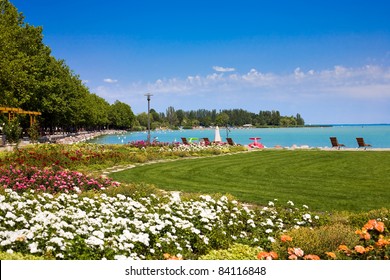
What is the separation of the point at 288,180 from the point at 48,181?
317 inches

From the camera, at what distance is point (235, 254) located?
569 centimetres

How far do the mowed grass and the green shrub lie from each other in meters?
3.99

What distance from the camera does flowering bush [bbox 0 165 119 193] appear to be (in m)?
10.0

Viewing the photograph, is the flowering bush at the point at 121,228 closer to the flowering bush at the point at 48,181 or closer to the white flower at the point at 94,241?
the white flower at the point at 94,241

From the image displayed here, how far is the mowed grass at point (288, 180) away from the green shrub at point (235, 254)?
3986 millimetres

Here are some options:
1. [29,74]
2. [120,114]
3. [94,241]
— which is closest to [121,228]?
[94,241]

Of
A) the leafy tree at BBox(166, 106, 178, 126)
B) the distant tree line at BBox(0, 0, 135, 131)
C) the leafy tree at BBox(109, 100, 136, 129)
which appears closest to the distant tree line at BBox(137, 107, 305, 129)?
the leafy tree at BBox(166, 106, 178, 126)

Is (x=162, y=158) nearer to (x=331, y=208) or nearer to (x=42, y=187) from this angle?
(x=42, y=187)

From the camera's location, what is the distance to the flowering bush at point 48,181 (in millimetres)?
10008

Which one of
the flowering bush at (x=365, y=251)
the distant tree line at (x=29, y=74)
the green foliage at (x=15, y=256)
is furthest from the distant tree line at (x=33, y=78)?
the flowering bush at (x=365, y=251)

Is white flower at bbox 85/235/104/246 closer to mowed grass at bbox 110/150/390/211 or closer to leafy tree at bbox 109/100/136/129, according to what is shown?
mowed grass at bbox 110/150/390/211

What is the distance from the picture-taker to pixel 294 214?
8.21 meters
